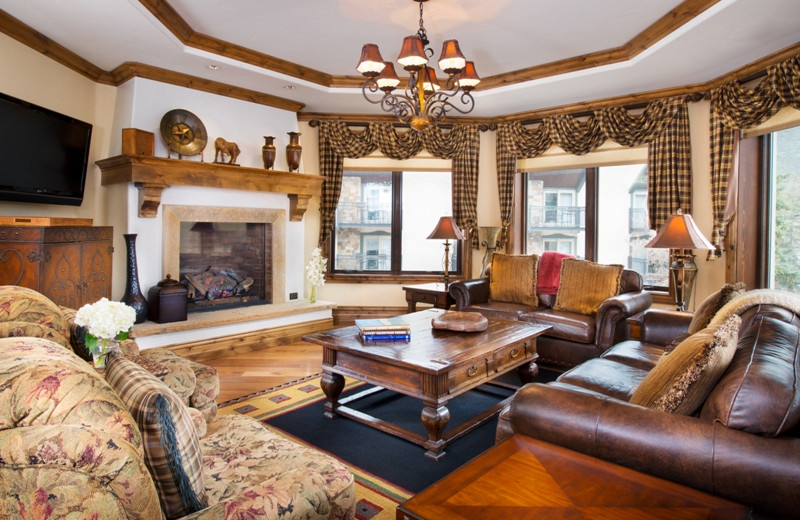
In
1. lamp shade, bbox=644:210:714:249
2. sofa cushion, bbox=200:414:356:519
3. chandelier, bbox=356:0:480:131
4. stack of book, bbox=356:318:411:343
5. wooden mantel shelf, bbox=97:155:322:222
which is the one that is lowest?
sofa cushion, bbox=200:414:356:519

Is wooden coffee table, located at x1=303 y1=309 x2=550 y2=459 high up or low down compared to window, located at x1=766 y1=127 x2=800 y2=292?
down

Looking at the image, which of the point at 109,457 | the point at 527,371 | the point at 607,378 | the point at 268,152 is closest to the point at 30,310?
the point at 109,457

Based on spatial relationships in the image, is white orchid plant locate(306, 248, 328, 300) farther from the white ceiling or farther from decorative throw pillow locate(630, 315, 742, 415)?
decorative throw pillow locate(630, 315, 742, 415)

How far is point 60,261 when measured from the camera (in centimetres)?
354

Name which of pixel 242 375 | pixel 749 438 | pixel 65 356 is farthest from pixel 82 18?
pixel 749 438

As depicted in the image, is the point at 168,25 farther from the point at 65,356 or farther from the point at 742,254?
the point at 742,254

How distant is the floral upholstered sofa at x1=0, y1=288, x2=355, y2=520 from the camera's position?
0.92 meters

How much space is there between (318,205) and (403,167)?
3.64 ft

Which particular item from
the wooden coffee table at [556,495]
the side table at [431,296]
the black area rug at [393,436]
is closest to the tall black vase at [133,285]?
the black area rug at [393,436]

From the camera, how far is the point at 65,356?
1163 millimetres

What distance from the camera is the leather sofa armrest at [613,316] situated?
4.02 meters

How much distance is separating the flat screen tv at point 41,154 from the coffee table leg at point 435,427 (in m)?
3.18

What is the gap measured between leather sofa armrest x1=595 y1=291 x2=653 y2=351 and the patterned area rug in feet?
6.42

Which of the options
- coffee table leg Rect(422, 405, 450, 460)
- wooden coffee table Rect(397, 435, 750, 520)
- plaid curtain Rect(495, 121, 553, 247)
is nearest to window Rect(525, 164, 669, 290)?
plaid curtain Rect(495, 121, 553, 247)
